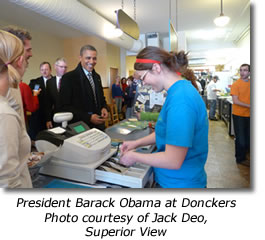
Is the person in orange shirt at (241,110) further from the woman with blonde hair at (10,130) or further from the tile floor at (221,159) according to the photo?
the woman with blonde hair at (10,130)

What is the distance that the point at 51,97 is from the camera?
2.81 m

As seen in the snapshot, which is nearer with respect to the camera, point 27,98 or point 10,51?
point 10,51

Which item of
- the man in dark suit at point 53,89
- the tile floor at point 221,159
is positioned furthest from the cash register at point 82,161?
the man in dark suit at point 53,89

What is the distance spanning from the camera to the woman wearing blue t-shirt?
2.45 feet

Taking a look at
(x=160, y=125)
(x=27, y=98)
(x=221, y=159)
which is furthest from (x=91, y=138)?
(x=221, y=159)

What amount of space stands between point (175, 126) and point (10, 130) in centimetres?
55

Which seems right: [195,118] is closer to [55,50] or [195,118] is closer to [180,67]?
[180,67]

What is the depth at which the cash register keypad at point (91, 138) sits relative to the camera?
38.8 inches

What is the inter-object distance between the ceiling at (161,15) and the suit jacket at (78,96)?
2886 mm

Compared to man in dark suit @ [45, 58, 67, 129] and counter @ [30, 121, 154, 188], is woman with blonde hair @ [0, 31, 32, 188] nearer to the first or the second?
counter @ [30, 121, 154, 188]

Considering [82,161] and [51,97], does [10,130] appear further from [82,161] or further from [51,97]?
[51,97]

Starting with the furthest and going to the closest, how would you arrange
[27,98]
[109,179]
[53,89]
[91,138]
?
[53,89] < [27,98] < [91,138] < [109,179]

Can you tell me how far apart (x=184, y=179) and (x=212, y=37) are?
26.3 ft

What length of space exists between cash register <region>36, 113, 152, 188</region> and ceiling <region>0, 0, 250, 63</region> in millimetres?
3791
